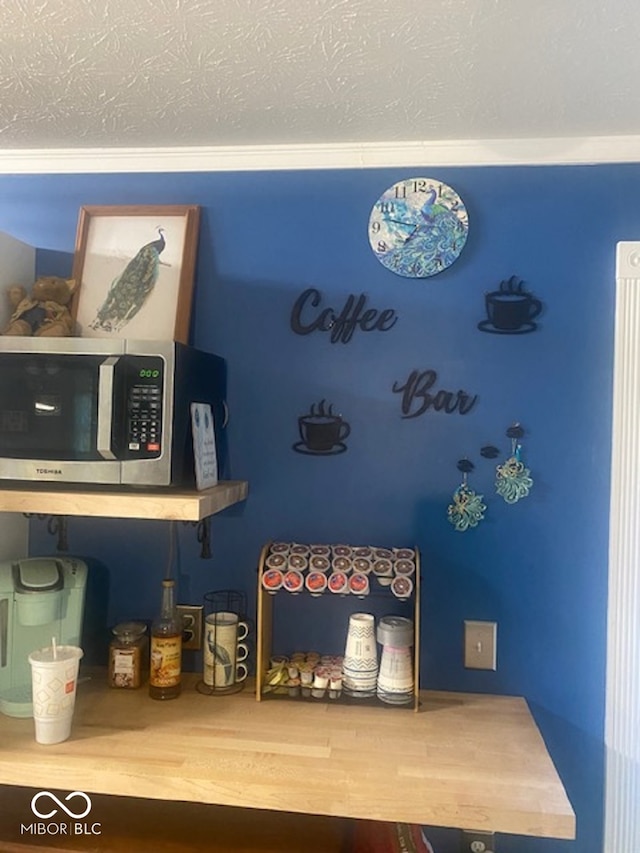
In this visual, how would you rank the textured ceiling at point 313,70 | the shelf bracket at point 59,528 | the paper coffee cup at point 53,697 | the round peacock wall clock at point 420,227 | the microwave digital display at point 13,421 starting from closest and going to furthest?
the textured ceiling at point 313,70 → the paper coffee cup at point 53,697 → the microwave digital display at point 13,421 → the round peacock wall clock at point 420,227 → the shelf bracket at point 59,528

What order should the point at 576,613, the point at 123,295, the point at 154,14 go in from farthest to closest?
the point at 123,295 → the point at 576,613 → the point at 154,14

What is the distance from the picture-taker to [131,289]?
5.88 ft

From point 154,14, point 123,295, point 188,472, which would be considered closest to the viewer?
point 154,14

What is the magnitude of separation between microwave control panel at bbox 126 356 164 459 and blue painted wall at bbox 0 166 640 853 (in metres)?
0.37

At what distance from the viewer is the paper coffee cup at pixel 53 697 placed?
136 centimetres

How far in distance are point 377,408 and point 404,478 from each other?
0.19 m

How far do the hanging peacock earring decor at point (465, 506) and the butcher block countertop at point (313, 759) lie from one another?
0.43 metres

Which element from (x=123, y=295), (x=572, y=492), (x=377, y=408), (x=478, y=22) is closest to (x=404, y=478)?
(x=377, y=408)

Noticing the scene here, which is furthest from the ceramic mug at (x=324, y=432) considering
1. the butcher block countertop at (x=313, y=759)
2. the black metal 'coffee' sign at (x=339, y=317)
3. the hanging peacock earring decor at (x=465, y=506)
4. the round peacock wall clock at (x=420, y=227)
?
the butcher block countertop at (x=313, y=759)

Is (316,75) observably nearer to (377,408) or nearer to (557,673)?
(377,408)

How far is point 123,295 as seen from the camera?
179 centimetres

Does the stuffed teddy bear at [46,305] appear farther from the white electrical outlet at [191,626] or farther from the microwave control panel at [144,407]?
the white electrical outlet at [191,626]

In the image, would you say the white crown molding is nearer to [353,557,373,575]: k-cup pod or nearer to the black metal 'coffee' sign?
the black metal 'coffee' sign

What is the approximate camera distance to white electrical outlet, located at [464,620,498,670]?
1678 millimetres
